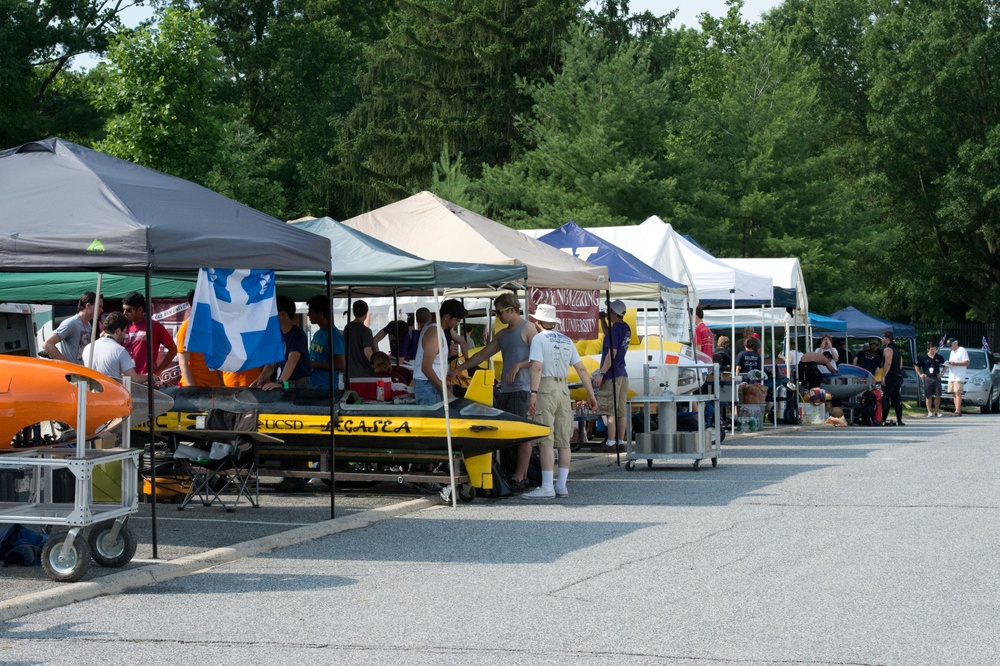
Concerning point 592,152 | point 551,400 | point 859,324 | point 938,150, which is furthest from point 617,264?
point 938,150

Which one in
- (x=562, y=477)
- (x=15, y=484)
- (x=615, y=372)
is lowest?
(x=562, y=477)

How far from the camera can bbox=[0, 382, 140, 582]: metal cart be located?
8.33 meters

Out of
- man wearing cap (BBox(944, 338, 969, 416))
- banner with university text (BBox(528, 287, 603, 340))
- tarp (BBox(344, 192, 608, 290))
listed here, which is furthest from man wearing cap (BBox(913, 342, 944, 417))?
tarp (BBox(344, 192, 608, 290))

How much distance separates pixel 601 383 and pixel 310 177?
36.1m

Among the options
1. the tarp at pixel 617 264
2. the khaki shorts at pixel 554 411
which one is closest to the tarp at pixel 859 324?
the tarp at pixel 617 264

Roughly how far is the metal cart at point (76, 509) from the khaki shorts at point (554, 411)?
17.6 feet

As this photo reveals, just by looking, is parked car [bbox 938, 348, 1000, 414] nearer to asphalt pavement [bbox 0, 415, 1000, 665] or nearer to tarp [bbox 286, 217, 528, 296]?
asphalt pavement [bbox 0, 415, 1000, 665]

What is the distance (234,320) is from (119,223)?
1.76m

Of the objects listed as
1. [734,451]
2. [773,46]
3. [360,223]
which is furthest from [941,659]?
[773,46]

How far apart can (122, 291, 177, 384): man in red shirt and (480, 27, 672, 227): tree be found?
2335 cm

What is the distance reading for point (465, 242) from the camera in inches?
617

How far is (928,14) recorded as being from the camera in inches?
2255

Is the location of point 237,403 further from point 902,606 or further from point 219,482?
point 902,606

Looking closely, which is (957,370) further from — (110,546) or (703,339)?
(110,546)
